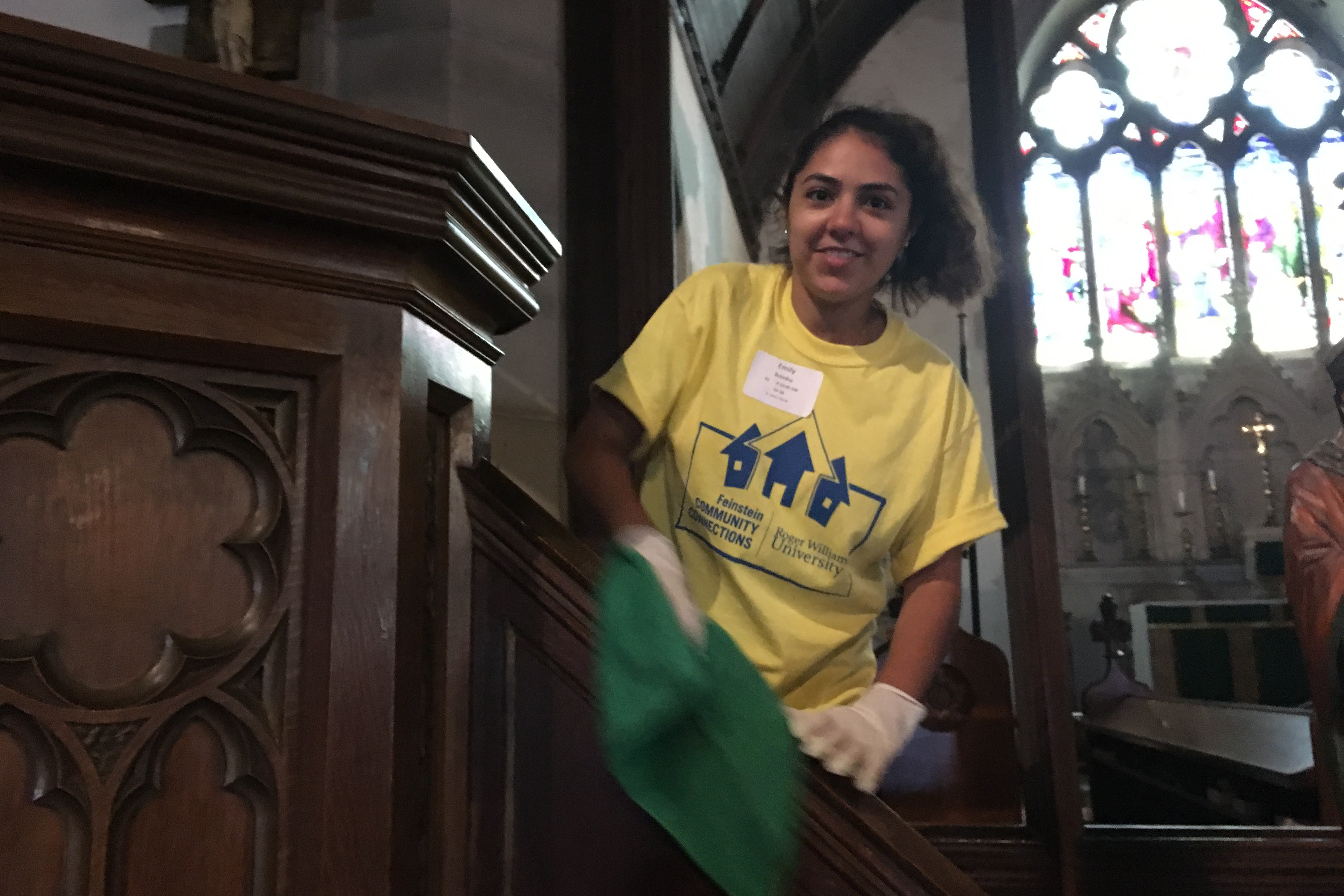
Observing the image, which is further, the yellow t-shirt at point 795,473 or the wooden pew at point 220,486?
the yellow t-shirt at point 795,473

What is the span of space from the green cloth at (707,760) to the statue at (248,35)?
0.91 metres

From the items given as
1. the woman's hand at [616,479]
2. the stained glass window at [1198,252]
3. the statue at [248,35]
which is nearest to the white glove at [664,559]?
the woman's hand at [616,479]

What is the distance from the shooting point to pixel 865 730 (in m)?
0.85

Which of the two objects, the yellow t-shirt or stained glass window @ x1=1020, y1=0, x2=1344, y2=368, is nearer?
the yellow t-shirt

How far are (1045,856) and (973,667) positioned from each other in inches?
20.1

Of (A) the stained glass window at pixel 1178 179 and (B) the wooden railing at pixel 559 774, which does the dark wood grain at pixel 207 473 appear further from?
(A) the stained glass window at pixel 1178 179

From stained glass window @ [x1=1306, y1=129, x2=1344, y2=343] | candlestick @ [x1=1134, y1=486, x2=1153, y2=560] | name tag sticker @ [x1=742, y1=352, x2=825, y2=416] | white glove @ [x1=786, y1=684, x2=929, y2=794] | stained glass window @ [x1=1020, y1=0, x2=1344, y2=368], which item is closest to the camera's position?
white glove @ [x1=786, y1=684, x2=929, y2=794]

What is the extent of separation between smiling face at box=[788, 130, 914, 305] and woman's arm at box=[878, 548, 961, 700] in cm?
35

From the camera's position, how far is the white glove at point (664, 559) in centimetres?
64

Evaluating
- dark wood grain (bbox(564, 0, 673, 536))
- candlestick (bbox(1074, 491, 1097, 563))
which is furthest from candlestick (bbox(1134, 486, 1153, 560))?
dark wood grain (bbox(564, 0, 673, 536))

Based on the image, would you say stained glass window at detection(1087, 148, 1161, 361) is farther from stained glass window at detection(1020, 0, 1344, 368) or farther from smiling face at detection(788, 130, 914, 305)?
smiling face at detection(788, 130, 914, 305)

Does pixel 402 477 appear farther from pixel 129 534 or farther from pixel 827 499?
pixel 827 499

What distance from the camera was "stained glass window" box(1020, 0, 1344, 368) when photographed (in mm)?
5656

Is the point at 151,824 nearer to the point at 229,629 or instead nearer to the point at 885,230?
the point at 229,629
